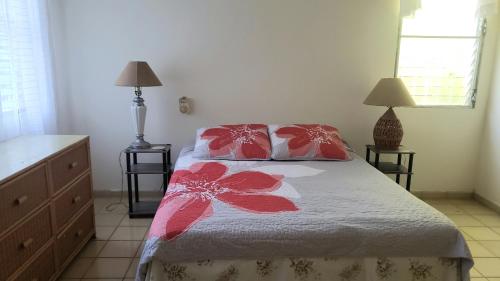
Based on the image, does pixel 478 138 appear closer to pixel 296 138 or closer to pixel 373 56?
pixel 373 56

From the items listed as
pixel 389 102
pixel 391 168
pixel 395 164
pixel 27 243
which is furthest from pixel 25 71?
pixel 395 164

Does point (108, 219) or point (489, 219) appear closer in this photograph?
point (108, 219)

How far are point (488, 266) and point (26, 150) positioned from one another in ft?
9.76

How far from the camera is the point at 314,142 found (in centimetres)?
289

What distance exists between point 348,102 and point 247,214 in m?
1.97

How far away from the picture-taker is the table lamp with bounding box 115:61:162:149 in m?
2.81

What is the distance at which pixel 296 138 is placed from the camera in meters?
2.92

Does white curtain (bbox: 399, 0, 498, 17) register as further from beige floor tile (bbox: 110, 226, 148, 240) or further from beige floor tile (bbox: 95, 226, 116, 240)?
beige floor tile (bbox: 95, 226, 116, 240)

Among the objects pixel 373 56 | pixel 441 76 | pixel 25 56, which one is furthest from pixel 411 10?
pixel 25 56

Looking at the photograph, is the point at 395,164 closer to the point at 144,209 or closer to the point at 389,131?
the point at 389,131

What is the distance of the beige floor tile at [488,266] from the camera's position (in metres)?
2.30

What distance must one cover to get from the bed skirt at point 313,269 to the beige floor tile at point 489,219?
1.59m

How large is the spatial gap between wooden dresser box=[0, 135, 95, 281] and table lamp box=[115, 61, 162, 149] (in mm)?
589

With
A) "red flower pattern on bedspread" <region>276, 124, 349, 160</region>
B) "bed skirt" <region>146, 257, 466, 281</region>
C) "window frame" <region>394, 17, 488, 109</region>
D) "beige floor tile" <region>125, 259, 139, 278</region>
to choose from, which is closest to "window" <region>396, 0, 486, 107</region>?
"window frame" <region>394, 17, 488, 109</region>
